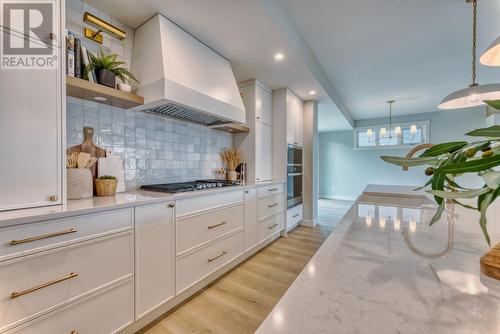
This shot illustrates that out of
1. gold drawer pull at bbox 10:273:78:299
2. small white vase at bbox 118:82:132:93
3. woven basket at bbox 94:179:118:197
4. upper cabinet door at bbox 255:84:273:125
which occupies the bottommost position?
gold drawer pull at bbox 10:273:78:299

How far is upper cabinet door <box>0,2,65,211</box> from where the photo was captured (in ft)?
3.29

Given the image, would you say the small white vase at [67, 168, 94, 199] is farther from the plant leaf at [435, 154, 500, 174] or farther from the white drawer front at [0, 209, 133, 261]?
the plant leaf at [435, 154, 500, 174]

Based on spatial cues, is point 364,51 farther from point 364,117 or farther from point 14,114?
point 364,117

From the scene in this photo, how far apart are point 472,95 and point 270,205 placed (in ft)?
7.19

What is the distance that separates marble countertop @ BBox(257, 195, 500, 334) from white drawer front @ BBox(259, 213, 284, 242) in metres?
1.99

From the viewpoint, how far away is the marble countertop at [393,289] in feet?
1.16

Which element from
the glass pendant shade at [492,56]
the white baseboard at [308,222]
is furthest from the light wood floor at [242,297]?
the glass pendant shade at [492,56]

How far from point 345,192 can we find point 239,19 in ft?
20.8

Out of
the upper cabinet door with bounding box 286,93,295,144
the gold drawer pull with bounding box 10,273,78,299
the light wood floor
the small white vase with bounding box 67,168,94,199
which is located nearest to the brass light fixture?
the small white vase with bounding box 67,168,94,199

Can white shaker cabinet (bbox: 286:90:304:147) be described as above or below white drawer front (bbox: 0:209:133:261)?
above

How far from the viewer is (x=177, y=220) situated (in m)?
1.57

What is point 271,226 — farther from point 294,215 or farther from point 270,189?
point 294,215

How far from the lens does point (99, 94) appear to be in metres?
1.47

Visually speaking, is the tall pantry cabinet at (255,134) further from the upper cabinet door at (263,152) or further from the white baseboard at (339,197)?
the white baseboard at (339,197)
